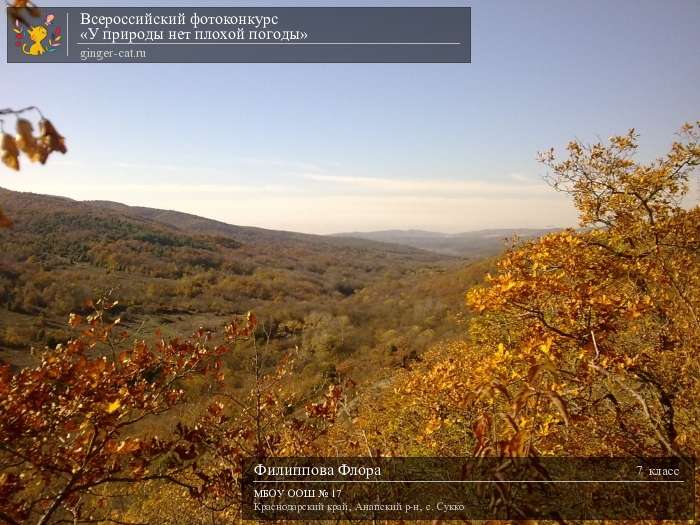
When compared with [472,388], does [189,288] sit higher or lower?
lower

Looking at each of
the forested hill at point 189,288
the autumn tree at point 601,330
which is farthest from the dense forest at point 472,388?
the forested hill at point 189,288

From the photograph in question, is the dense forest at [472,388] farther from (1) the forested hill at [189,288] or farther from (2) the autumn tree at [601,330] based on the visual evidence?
(1) the forested hill at [189,288]

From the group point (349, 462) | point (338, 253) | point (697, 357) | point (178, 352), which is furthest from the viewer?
point (338, 253)

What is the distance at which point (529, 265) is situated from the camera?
6273 mm

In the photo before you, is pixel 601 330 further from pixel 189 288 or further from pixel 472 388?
pixel 189 288

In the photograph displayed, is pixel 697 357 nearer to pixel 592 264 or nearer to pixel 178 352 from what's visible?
pixel 592 264

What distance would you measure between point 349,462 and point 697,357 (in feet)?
15.7

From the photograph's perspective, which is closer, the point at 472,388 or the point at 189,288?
the point at 472,388

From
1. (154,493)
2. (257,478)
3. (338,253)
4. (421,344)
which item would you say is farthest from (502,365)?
(338,253)

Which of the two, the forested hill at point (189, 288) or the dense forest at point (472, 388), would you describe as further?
the forested hill at point (189, 288)

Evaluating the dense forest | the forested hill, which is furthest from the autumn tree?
the forested hill

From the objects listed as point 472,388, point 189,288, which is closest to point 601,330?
point 472,388

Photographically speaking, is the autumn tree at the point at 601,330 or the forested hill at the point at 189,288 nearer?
the autumn tree at the point at 601,330

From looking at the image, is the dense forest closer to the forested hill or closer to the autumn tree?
the autumn tree
